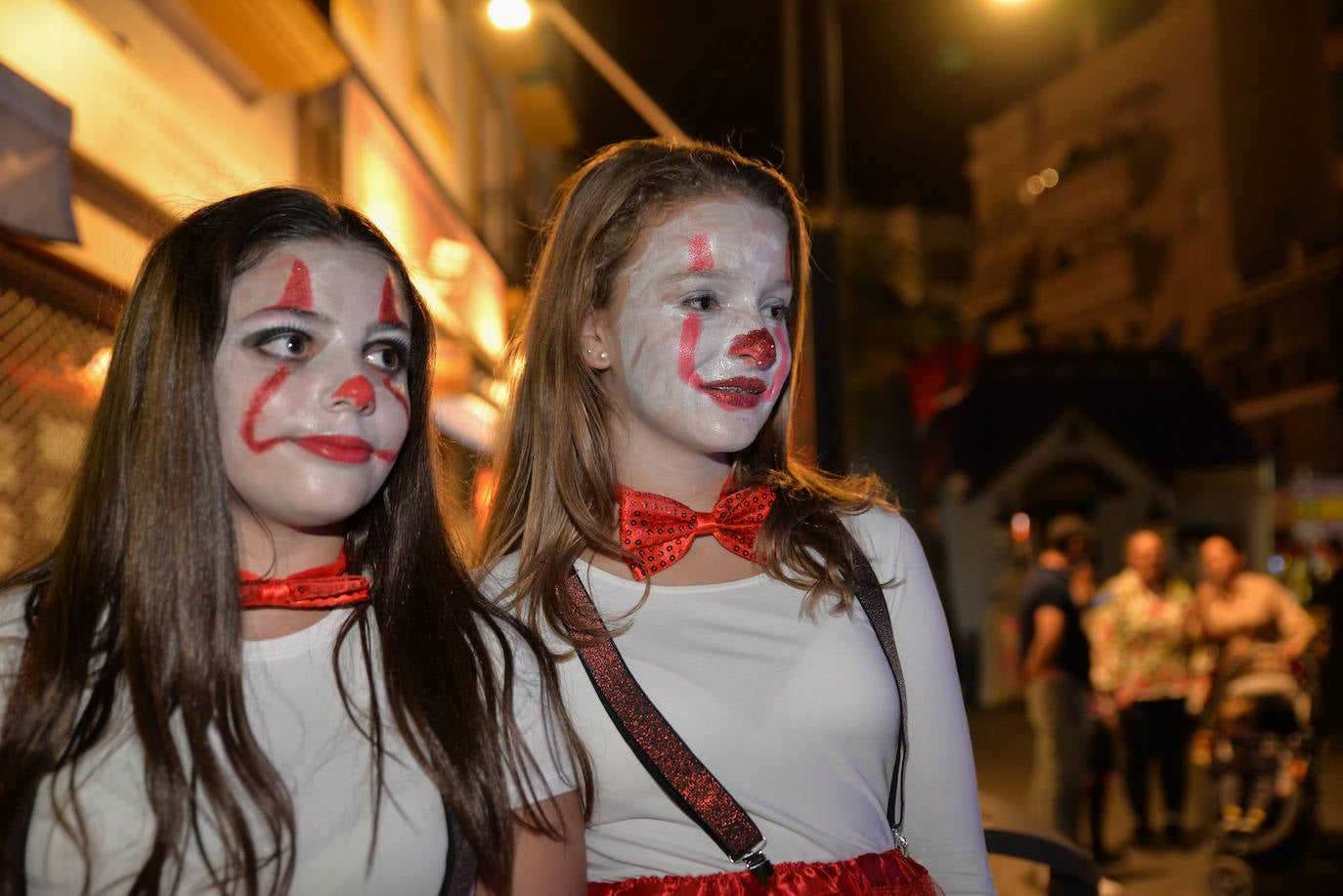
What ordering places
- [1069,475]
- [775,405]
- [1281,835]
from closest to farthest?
[775,405] → [1281,835] → [1069,475]

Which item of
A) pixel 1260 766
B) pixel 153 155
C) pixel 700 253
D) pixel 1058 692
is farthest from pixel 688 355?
pixel 1260 766

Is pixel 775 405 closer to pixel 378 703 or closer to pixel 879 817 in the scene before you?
pixel 879 817

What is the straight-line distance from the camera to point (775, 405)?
107 inches

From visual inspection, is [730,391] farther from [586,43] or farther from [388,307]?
[586,43]

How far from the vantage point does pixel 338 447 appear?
2.02m

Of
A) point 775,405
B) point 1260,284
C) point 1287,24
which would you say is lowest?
point 775,405

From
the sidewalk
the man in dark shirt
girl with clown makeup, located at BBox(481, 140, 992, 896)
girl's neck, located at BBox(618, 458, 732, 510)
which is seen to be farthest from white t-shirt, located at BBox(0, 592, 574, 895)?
the man in dark shirt

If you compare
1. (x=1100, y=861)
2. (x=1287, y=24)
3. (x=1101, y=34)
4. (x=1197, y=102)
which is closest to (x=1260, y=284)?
(x=1197, y=102)

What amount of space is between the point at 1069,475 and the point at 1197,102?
1377 cm

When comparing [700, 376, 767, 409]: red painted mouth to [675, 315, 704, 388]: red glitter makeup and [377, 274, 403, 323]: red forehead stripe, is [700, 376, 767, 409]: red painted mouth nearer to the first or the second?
[675, 315, 704, 388]: red glitter makeup

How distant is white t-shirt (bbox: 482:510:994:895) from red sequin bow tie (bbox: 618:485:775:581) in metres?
0.06

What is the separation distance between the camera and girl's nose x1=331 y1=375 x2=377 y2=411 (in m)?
2.02

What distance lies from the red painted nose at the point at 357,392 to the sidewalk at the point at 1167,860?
2277 millimetres

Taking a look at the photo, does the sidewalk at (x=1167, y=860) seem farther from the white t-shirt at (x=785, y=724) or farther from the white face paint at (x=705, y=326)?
the white face paint at (x=705, y=326)
